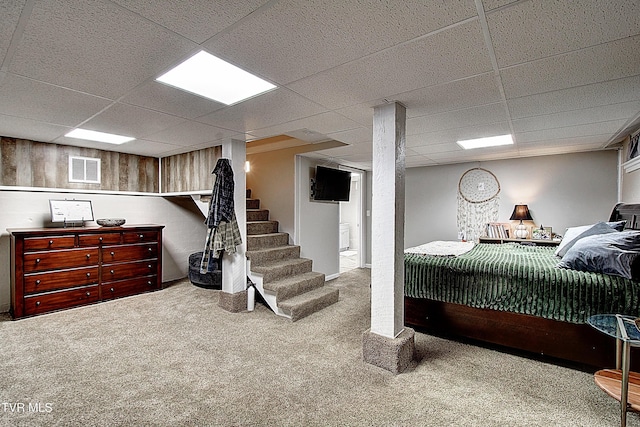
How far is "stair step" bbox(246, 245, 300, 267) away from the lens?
4009 millimetres

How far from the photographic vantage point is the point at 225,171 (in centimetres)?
364

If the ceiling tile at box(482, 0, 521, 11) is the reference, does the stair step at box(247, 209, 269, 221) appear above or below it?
below

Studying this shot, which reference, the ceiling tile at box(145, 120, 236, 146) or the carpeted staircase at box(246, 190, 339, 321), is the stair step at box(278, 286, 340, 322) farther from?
the ceiling tile at box(145, 120, 236, 146)

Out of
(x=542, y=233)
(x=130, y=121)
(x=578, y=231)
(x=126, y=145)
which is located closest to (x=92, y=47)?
(x=130, y=121)

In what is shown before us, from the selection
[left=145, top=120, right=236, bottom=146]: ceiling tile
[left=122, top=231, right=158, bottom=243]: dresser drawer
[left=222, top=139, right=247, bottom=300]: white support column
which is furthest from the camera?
[left=122, top=231, right=158, bottom=243]: dresser drawer

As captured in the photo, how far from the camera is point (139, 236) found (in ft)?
14.6

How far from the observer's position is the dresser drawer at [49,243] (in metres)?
3.46

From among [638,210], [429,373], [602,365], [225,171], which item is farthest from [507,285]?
[225,171]

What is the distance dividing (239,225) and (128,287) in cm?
200

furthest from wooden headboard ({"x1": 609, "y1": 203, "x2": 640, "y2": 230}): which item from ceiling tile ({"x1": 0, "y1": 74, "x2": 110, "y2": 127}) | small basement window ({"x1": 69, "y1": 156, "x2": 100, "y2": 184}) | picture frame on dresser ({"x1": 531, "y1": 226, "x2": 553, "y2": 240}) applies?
small basement window ({"x1": 69, "y1": 156, "x2": 100, "y2": 184})

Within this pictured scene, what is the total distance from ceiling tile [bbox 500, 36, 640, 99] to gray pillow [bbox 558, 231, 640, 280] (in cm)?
121

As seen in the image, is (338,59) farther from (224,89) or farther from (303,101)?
(224,89)

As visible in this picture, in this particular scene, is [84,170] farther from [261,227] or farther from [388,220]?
[388,220]

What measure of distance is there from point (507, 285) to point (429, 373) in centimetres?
101
